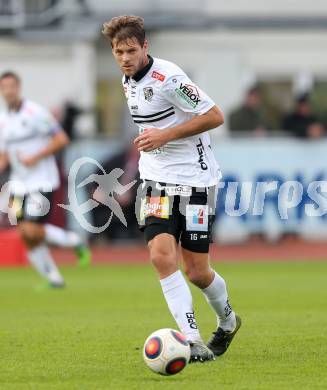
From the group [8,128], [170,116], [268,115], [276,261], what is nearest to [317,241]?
[276,261]

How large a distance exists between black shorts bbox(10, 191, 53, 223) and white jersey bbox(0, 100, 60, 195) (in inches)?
3.0

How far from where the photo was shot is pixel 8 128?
15.2 meters

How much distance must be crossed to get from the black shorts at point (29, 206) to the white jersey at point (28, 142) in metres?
0.08

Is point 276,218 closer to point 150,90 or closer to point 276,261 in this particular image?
point 276,261

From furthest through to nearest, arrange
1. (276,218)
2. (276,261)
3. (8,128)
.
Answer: (276,218)
(276,261)
(8,128)

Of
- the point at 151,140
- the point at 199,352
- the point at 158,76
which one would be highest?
the point at 158,76

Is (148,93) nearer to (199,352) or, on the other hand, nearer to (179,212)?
(179,212)

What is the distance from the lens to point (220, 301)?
845cm

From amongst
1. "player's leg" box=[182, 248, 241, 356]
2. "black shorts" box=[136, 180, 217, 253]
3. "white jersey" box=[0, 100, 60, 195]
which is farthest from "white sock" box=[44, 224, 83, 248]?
"black shorts" box=[136, 180, 217, 253]

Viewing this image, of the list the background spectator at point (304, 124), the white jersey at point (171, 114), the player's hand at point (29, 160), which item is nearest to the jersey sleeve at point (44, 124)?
the player's hand at point (29, 160)

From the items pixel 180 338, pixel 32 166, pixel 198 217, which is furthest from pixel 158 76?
pixel 32 166

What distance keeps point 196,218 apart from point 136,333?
1.90 metres

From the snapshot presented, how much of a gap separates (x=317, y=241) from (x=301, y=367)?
574 inches

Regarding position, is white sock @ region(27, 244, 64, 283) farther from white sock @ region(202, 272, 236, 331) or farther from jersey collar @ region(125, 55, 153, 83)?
jersey collar @ region(125, 55, 153, 83)
